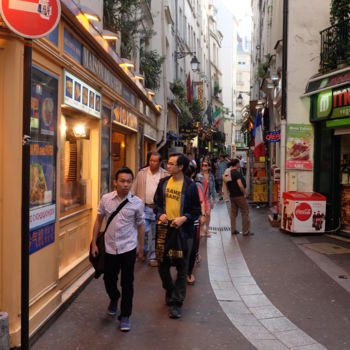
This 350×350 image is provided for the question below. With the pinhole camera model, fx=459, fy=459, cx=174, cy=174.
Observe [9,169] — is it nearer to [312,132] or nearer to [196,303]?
[196,303]

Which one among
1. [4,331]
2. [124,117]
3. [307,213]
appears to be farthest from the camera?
[307,213]

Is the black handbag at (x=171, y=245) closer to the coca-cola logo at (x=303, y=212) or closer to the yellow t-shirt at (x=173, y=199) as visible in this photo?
the yellow t-shirt at (x=173, y=199)

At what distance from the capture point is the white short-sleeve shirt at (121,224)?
183 inches

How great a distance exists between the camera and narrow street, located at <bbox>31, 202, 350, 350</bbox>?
14.6 feet

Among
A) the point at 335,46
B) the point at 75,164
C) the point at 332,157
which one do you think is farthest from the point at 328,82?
the point at 75,164

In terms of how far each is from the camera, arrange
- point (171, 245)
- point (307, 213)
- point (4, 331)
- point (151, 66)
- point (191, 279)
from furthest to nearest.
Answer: point (151, 66) < point (307, 213) < point (191, 279) < point (171, 245) < point (4, 331)

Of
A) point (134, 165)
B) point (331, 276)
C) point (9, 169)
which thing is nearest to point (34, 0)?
point (9, 169)

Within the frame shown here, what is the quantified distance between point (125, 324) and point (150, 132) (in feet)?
37.9

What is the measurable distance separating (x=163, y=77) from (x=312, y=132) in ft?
24.9

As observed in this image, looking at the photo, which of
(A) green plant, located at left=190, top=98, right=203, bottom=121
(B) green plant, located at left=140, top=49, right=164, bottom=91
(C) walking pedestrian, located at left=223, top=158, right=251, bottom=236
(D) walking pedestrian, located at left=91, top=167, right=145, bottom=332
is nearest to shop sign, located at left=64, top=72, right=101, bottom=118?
(D) walking pedestrian, located at left=91, top=167, right=145, bottom=332

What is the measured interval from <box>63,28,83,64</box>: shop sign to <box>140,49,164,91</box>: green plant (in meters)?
9.15

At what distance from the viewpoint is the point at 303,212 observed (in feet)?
34.6

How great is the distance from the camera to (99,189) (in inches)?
292

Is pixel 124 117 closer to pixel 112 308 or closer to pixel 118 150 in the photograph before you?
pixel 118 150
